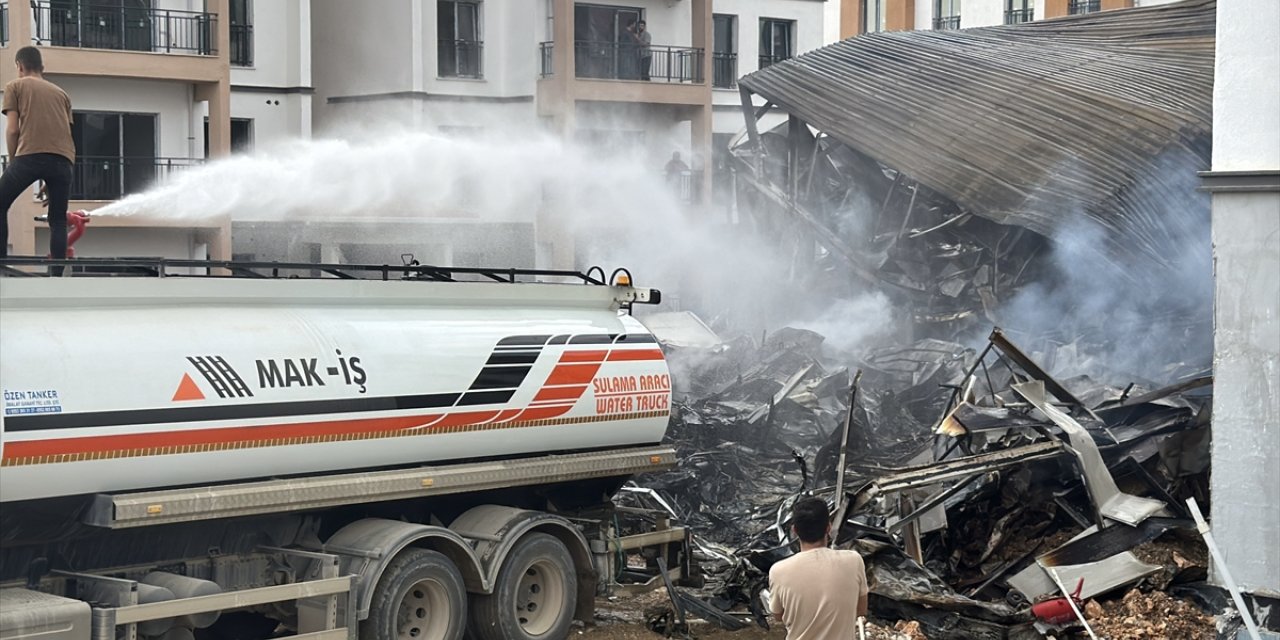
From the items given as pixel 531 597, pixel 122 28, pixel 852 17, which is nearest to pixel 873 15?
pixel 852 17

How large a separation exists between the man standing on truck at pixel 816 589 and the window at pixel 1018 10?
44320 millimetres

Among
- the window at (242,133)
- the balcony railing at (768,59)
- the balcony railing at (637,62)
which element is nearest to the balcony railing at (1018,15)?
the balcony railing at (768,59)

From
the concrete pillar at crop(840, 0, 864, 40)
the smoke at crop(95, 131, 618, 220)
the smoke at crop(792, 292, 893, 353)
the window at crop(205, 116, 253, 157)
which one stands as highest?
the concrete pillar at crop(840, 0, 864, 40)

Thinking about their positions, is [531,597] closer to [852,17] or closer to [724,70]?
[724,70]

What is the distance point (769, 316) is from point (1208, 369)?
10647mm

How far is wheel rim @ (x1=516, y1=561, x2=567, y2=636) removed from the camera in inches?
446

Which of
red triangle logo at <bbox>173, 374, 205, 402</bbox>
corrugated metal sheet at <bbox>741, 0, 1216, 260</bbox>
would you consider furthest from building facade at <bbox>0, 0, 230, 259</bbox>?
red triangle logo at <bbox>173, 374, 205, 402</bbox>

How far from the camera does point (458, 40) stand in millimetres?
33781

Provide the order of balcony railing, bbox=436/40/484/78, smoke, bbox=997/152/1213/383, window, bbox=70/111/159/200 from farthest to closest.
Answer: balcony railing, bbox=436/40/484/78, window, bbox=70/111/159/200, smoke, bbox=997/152/1213/383

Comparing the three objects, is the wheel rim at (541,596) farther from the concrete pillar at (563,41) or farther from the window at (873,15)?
the window at (873,15)

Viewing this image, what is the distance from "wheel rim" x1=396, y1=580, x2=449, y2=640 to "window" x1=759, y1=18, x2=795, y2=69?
33920 mm

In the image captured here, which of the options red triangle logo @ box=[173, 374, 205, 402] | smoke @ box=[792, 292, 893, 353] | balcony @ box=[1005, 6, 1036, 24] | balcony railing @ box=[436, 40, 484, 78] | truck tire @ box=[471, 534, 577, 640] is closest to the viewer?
red triangle logo @ box=[173, 374, 205, 402]

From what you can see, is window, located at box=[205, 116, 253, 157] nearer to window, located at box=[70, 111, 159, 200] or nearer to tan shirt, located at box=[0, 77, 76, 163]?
window, located at box=[70, 111, 159, 200]

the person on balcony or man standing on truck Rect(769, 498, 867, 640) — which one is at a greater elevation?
the person on balcony
